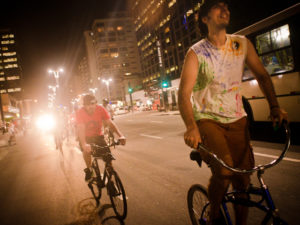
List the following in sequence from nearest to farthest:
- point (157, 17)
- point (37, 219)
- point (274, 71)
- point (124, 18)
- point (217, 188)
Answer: point (217, 188) → point (37, 219) → point (274, 71) → point (157, 17) → point (124, 18)

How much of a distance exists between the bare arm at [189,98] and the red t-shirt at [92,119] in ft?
9.98

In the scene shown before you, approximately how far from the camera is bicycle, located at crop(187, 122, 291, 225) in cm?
172

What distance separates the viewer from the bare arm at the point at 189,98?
1.93m

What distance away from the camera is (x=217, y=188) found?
2.14 meters

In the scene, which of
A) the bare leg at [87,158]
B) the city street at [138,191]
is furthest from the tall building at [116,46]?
the bare leg at [87,158]

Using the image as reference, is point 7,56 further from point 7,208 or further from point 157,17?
point 7,208

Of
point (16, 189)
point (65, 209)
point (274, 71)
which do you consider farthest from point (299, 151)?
point (16, 189)

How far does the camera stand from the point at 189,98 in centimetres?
204

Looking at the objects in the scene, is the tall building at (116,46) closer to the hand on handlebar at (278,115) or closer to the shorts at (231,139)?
the shorts at (231,139)

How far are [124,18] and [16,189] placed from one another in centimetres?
15663

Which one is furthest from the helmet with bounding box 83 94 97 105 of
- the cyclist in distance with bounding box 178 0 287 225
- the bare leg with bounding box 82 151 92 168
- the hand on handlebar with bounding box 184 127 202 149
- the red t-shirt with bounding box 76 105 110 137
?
the hand on handlebar with bounding box 184 127 202 149

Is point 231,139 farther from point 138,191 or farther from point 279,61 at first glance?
point 279,61

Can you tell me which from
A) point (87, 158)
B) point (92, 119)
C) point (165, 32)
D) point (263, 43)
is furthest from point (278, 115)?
point (165, 32)

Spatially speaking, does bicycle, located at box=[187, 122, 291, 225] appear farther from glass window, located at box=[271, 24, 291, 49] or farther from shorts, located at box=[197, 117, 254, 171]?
glass window, located at box=[271, 24, 291, 49]
